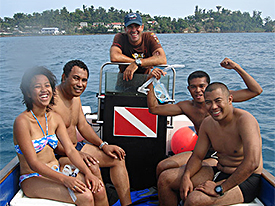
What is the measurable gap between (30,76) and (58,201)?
105cm

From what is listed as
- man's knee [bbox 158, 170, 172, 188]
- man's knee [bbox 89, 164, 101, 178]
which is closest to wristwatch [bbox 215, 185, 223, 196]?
man's knee [bbox 158, 170, 172, 188]

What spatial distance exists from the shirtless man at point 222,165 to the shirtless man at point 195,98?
0.23 metres

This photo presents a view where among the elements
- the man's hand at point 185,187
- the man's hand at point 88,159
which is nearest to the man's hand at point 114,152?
the man's hand at point 88,159

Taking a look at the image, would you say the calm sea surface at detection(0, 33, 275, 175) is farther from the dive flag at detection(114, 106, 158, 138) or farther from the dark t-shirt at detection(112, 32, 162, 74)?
the dive flag at detection(114, 106, 158, 138)

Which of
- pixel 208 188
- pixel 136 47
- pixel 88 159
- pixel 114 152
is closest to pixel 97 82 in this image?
pixel 136 47

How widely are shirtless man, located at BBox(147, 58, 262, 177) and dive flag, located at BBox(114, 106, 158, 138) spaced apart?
0.25 meters

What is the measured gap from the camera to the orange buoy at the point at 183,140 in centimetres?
386

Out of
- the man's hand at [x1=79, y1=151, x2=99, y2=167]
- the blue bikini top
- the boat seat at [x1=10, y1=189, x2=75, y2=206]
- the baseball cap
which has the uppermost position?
the baseball cap

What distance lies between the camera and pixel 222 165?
9.39ft

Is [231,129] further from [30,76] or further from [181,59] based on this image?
[181,59]

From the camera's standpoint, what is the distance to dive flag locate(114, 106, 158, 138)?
3545 millimetres

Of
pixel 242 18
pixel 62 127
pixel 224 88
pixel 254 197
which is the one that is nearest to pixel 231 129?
pixel 224 88

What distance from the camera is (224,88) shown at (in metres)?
2.66

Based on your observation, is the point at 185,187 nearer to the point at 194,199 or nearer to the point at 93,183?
the point at 194,199
